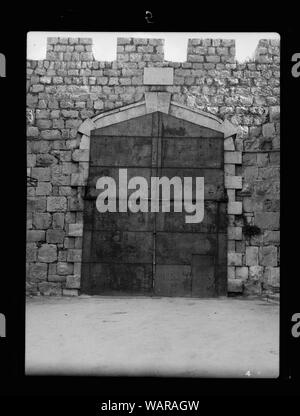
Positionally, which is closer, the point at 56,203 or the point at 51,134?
the point at 56,203

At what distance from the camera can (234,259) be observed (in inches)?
215

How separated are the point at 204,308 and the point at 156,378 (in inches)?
94.7

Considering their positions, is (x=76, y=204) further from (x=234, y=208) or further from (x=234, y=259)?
(x=234, y=259)

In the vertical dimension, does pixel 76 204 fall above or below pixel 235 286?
above

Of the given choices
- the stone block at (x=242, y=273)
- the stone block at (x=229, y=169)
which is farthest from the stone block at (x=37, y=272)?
the stone block at (x=229, y=169)

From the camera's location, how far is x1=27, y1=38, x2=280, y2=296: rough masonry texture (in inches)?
217

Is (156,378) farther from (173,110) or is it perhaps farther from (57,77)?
(57,77)

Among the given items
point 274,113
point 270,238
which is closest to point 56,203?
point 270,238

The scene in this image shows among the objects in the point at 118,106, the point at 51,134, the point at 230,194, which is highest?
the point at 118,106

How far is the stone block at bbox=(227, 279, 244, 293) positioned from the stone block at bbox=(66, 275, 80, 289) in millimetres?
2235

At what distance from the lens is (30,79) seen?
18.9 ft

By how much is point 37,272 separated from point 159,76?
354 cm

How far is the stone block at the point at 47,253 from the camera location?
553cm

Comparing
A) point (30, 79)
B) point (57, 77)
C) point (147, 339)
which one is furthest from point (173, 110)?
point (147, 339)
